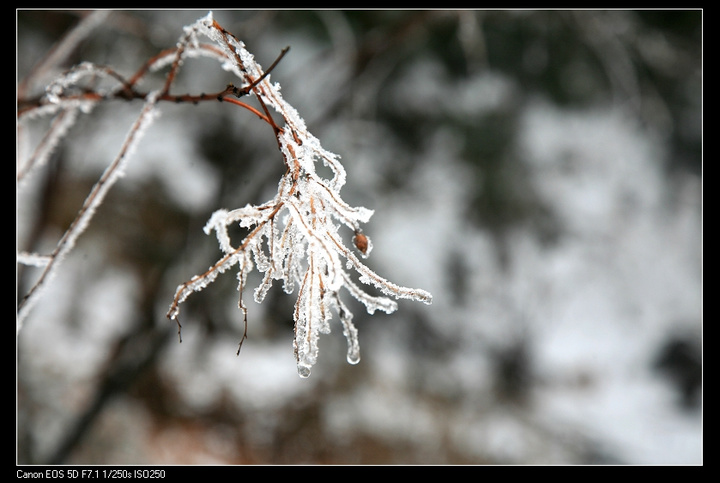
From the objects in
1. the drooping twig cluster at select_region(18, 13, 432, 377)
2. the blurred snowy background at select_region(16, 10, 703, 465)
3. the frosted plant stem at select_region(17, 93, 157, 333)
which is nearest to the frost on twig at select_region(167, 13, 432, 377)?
the drooping twig cluster at select_region(18, 13, 432, 377)

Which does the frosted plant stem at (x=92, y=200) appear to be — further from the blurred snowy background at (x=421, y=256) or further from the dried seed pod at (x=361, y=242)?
the blurred snowy background at (x=421, y=256)

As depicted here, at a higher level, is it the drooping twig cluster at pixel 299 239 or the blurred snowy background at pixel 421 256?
the blurred snowy background at pixel 421 256

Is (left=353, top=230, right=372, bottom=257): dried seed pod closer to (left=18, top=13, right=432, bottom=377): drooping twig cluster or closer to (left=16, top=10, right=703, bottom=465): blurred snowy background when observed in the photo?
(left=18, top=13, right=432, bottom=377): drooping twig cluster

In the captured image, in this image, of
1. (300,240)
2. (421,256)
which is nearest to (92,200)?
(300,240)

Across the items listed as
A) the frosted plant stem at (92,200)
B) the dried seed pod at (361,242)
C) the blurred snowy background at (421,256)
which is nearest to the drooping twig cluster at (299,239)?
the dried seed pod at (361,242)

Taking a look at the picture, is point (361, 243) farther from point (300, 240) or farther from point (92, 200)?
point (92, 200)

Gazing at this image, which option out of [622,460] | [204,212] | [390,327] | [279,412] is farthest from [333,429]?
[622,460]
